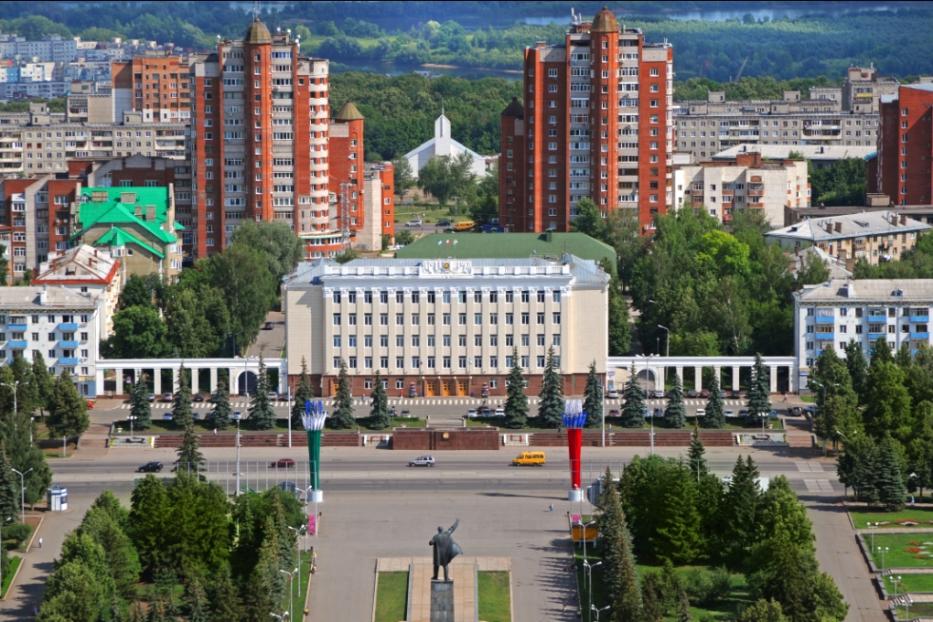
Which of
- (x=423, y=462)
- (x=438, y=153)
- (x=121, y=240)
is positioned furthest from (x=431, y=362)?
(x=438, y=153)

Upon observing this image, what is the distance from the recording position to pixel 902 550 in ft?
286

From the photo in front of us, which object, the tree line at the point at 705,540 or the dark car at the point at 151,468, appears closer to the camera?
the tree line at the point at 705,540

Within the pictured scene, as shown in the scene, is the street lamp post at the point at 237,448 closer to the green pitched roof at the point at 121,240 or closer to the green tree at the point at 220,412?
the green tree at the point at 220,412

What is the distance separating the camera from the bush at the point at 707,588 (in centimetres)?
8150

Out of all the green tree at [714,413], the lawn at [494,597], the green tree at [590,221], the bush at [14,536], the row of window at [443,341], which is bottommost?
the lawn at [494,597]

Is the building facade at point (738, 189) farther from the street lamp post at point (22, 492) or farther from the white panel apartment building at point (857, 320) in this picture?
the street lamp post at point (22, 492)

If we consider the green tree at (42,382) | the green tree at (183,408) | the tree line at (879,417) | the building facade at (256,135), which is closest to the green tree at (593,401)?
the tree line at (879,417)

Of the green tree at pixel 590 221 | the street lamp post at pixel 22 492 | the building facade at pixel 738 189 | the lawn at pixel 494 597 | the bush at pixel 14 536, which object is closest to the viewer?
the lawn at pixel 494 597

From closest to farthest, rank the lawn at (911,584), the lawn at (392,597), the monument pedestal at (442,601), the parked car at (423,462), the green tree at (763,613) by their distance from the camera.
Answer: the green tree at (763,613)
the monument pedestal at (442,601)
the lawn at (392,597)
the lawn at (911,584)
the parked car at (423,462)

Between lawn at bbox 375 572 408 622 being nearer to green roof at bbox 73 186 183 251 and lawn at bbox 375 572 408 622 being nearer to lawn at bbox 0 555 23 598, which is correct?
lawn at bbox 0 555 23 598

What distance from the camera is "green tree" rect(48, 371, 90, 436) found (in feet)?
339

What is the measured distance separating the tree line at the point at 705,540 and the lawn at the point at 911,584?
85.9 inches

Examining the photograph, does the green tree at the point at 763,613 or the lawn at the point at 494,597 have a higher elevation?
the green tree at the point at 763,613

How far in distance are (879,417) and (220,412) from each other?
1005 inches
